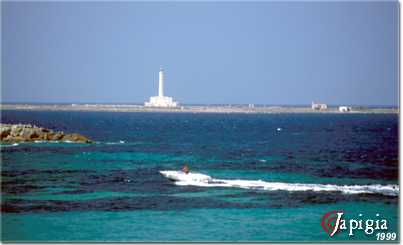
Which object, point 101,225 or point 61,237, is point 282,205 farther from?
point 61,237

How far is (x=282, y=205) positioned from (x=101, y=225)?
9006 mm

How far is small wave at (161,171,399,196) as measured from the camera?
109 feet

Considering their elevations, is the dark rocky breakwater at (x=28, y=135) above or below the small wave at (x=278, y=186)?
above

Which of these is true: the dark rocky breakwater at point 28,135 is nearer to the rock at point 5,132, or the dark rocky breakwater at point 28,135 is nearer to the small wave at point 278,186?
the rock at point 5,132

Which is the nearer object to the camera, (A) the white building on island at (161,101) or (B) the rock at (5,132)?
(B) the rock at (5,132)

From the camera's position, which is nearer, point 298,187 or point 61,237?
point 61,237

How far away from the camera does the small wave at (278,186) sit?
33344mm

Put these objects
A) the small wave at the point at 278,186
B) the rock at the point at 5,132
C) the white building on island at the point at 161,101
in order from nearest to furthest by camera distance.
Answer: the small wave at the point at 278,186 → the rock at the point at 5,132 → the white building on island at the point at 161,101

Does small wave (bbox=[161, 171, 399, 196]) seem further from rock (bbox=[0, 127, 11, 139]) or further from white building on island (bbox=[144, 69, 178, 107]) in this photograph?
white building on island (bbox=[144, 69, 178, 107])

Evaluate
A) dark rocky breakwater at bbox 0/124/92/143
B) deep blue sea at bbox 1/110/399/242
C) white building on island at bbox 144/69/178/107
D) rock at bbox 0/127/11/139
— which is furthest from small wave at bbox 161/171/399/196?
white building on island at bbox 144/69/178/107

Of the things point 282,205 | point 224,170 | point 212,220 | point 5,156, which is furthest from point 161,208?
point 5,156

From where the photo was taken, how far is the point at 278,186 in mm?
34562

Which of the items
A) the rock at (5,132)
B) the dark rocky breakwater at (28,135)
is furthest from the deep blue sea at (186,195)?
the rock at (5,132)

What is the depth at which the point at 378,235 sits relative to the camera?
21641 mm
